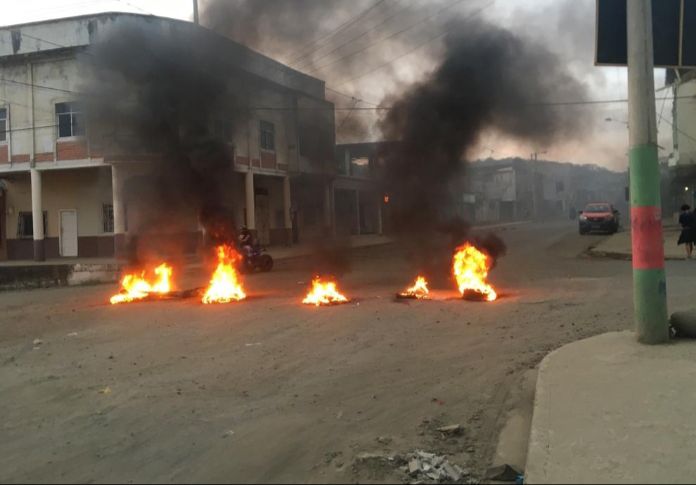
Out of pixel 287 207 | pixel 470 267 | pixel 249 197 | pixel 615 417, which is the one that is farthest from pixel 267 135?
pixel 615 417

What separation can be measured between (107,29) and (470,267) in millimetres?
12971

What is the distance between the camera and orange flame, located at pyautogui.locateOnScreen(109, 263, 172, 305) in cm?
1184

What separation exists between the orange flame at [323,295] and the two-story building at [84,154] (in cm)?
419

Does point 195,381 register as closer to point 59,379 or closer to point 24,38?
point 59,379

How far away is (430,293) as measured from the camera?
1104 cm

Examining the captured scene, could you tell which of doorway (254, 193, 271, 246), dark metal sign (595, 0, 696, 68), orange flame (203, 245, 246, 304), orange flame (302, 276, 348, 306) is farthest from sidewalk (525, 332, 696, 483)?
doorway (254, 193, 271, 246)

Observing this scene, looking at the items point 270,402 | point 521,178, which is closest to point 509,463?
point 270,402

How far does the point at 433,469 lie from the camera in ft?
11.4

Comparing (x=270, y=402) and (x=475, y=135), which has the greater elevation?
(x=475, y=135)

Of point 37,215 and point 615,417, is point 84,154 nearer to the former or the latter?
point 37,215

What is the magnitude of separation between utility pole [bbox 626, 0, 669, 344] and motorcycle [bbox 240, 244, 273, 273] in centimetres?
1109

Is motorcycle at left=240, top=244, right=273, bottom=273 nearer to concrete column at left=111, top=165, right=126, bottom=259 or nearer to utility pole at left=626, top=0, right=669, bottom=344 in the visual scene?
concrete column at left=111, top=165, right=126, bottom=259

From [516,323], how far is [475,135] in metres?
A: 5.39

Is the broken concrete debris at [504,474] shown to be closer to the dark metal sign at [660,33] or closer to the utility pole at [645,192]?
the utility pole at [645,192]
